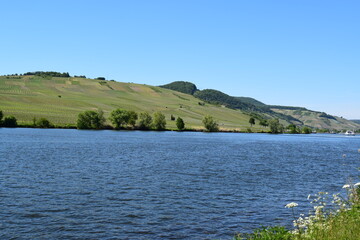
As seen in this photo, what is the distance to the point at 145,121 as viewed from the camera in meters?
156

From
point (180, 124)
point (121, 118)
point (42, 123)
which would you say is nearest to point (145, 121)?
point (121, 118)

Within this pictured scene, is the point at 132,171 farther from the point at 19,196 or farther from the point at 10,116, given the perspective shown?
the point at 10,116

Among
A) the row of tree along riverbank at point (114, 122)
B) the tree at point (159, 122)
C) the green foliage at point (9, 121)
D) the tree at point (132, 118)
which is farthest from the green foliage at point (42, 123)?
the tree at point (159, 122)

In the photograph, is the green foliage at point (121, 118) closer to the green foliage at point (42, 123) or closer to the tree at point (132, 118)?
the tree at point (132, 118)

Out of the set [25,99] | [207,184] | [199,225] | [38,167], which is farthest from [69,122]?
[199,225]

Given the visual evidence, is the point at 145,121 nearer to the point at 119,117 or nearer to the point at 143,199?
the point at 119,117

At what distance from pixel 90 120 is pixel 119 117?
1182 centimetres

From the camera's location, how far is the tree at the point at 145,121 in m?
156

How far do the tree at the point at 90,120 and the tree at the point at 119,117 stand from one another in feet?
14.8

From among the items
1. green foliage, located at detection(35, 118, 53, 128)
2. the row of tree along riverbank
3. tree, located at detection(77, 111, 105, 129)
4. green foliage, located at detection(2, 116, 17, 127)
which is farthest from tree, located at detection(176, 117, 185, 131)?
green foliage, located at detection(2, 116, 17, 127)

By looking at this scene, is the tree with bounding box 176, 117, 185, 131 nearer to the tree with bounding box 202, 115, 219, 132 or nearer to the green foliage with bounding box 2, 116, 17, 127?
the tree with bounding box 202, 115, 219, 132

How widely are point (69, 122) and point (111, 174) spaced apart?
11736 cm

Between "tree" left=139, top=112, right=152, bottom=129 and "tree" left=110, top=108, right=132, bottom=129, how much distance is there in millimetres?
6974

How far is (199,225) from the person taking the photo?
64.3 ft
